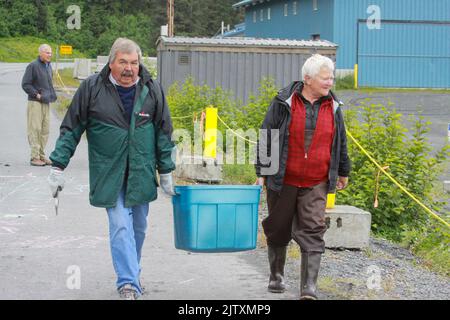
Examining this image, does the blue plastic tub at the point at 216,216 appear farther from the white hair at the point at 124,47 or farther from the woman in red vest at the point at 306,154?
the white hair at the point at 124,47

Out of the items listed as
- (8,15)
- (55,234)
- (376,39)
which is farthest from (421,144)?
(8,15)

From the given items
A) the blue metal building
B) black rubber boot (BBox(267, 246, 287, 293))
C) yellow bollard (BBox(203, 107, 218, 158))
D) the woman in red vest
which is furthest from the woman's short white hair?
the blue metal building

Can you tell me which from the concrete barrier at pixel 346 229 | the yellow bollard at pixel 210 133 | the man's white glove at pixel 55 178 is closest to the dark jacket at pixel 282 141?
the man's white glove at pixel 55 178

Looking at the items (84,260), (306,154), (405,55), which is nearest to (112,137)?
(306,154)

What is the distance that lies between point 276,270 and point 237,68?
68.5 feet

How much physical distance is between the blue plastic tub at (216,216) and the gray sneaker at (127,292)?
1.60 feet

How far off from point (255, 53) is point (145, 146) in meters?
21.3

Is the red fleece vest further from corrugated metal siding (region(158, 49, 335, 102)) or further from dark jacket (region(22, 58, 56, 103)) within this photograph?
corrugated metal siding (region(158, 49, 335, 102))

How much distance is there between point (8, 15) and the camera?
8894 cm

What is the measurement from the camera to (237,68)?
91.3 ft

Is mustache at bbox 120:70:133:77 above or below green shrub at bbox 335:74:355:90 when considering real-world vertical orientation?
below

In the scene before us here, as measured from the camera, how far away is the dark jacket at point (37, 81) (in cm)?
1560

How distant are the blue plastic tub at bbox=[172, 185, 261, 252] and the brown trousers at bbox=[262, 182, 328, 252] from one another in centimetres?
24

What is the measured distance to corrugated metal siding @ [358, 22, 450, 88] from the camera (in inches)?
1865
